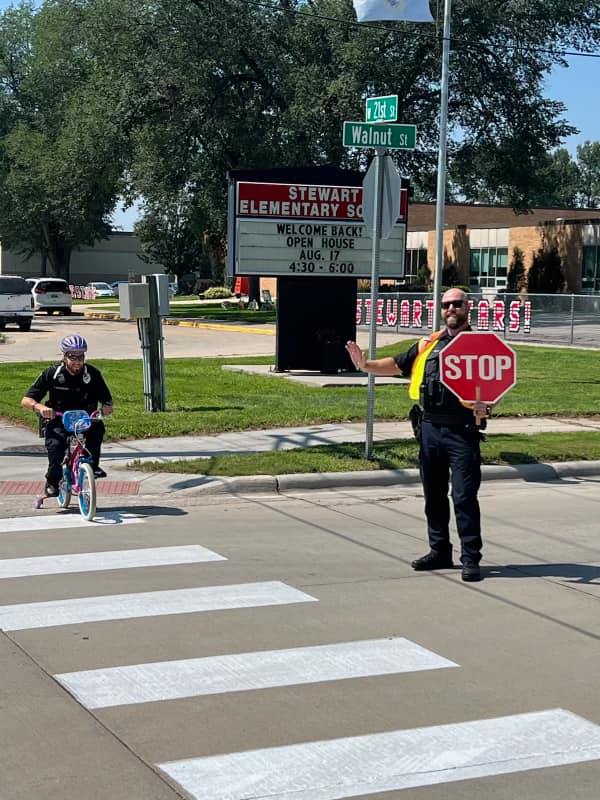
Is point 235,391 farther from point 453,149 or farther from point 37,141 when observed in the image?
point 37,141

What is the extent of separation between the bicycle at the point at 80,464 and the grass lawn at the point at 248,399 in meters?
4.15

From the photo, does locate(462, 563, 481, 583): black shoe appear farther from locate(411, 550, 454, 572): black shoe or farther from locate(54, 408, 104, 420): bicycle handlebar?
locate(54, 408, 104, 420): bicycle handlebar

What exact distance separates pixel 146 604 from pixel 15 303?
32101 mm

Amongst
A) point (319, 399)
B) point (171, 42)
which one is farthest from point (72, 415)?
→ point (171, 42)

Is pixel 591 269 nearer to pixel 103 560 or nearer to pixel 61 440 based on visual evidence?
pixel 61 440

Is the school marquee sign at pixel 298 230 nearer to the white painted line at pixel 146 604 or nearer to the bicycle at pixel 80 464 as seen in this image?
the bicycle at pixel 80 464

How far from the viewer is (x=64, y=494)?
10562 millimetres

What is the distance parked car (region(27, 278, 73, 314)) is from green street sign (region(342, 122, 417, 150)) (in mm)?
39727

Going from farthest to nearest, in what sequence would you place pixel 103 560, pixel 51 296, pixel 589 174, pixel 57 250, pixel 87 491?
pixel 589 174
pixel 57 250
pixel 51 296
pixel 87 491
pixel 103 560

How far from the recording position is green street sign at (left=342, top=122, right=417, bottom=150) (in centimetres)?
1220

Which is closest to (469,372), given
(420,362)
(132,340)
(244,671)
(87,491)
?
(420,362)

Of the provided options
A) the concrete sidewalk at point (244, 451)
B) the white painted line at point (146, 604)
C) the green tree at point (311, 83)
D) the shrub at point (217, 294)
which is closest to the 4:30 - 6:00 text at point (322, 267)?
the concrete sidewalk at point (244, 451)

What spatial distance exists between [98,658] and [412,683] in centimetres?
166

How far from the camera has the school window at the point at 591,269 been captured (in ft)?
184
